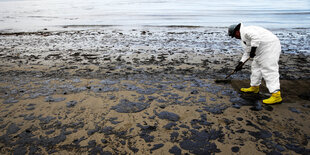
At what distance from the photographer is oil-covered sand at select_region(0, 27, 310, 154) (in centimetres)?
257

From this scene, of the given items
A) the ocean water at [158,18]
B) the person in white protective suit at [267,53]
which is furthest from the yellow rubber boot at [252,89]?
the ocean water at [158,18]

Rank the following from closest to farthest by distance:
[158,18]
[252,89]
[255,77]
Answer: [255,77] < [252,89] < [158,18]

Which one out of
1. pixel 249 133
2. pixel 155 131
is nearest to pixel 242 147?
pixel 249 133

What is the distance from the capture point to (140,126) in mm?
2934

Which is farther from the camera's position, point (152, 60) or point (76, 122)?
point (152, 60)

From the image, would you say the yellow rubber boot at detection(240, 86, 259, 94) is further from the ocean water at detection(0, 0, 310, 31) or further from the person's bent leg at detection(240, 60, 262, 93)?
the ocean water at detection(0, 0, 310, 31)

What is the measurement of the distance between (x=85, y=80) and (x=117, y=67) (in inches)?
47.5

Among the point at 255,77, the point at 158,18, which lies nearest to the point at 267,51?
the point at 255,77

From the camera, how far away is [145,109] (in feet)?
11.2

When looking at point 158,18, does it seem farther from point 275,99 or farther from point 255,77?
point 275,99

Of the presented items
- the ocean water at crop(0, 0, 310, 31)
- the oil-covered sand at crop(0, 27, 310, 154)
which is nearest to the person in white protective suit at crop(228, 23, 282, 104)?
the oil-covered sand at crop(0, 27, 310, 154)

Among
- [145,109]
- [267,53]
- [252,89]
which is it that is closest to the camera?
[145,109]

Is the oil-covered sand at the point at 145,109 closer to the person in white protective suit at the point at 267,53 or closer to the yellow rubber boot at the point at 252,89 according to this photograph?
the yellow rubber boot at the point at 252,89

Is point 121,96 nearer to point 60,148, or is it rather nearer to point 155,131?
point 155,131
